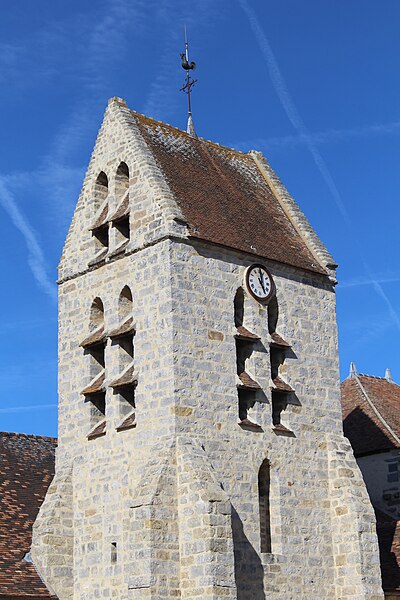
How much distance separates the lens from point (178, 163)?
1024 inches

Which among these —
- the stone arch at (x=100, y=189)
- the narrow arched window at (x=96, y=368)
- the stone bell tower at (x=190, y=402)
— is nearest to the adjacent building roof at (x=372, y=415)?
the stone bell tower at (x=190, y=402)

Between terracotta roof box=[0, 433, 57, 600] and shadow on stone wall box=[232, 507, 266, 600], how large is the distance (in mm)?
4049

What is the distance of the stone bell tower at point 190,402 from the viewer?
71.0ft

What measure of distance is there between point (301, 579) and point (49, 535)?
5.38m

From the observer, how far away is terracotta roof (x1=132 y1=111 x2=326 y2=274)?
24766 millimetres

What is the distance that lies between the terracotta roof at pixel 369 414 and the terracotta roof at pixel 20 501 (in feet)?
27.2

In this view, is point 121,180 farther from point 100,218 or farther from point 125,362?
point 125,362

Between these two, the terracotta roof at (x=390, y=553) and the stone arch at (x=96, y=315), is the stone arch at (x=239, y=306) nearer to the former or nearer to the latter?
the stone arch at (x=96, y=315)

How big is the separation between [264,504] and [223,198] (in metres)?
7.17

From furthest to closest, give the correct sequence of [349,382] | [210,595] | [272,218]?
[349,382] → [272,218] → [210,595]

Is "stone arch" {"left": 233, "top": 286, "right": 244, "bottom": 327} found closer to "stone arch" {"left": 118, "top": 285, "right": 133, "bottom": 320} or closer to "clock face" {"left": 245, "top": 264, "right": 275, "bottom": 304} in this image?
"clock face" {"left": 245, "top": 264, "right": 275, "bottom": 304}

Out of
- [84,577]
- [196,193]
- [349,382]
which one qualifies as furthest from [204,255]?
[349,382]

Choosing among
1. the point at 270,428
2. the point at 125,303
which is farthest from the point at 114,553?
the point at 125,303

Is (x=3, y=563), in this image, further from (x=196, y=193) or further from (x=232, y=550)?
(x=196, y=193)
